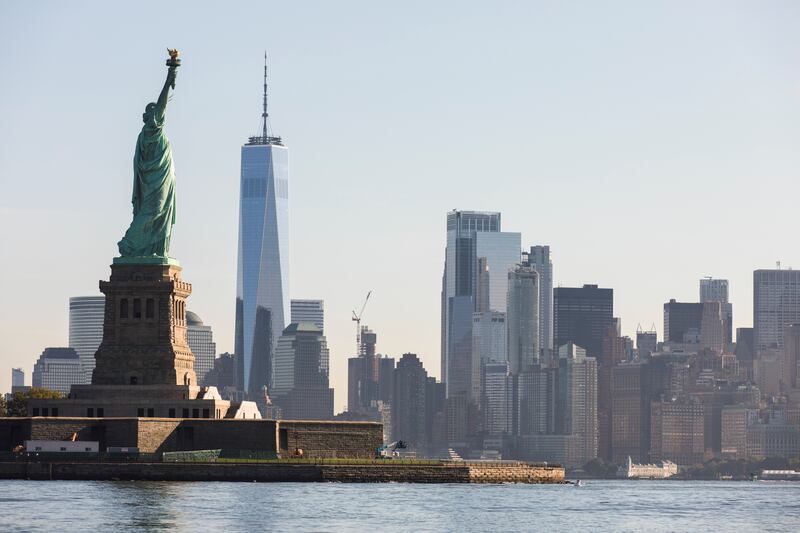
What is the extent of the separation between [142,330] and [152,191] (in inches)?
469

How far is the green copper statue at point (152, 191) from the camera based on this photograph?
167250 mm

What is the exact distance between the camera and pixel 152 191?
16812 centimetres

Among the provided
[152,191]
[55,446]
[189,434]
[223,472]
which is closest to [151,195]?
[152,191]

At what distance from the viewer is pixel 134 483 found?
148m

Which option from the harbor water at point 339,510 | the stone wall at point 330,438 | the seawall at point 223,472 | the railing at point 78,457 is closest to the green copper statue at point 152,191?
the stone wall at point 330,438

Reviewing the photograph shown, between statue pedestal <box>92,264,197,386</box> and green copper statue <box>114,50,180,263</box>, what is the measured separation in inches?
65.9

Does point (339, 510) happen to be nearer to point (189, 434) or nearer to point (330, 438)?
point (189, 434)

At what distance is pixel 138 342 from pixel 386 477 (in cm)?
2340

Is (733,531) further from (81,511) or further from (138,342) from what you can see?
(138,342)

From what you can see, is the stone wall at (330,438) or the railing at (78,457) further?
the stone wall at (330,438)

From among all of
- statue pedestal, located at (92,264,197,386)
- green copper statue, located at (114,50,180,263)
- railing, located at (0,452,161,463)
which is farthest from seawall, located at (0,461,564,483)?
green copper statue, located at (114,50,180,263)

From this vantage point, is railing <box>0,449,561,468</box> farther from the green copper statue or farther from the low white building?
the green copper statue

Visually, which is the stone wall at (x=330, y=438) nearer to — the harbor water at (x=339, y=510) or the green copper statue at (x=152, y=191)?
the harbor water at (x=339, y=510)

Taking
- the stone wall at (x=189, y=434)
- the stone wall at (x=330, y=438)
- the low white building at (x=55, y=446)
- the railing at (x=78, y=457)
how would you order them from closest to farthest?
the railing at (x=78, y=457), the low white building at (x=55, y=446), the stone wall at (x=189, y=434), the stone wall at (x=330, y=438)
